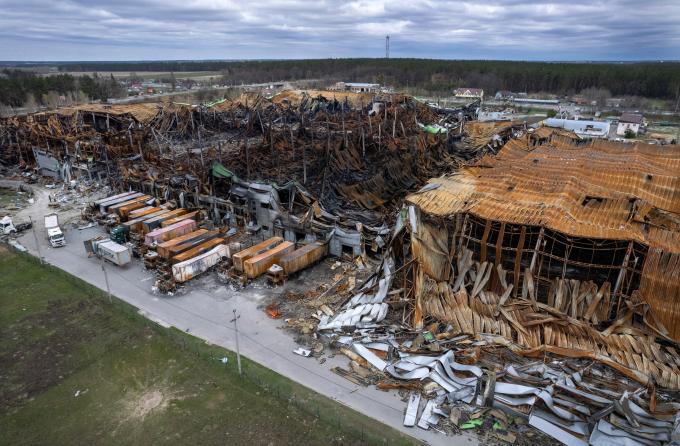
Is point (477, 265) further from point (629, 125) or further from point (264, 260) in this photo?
point (629, 125)

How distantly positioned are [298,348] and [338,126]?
45759 millimetres

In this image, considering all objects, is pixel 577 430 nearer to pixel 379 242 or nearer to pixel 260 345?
pixel 260 345

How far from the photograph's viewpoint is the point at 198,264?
2864 centimetres

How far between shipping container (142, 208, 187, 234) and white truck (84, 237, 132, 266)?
125 inches

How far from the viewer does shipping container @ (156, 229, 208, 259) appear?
2972 centimetres

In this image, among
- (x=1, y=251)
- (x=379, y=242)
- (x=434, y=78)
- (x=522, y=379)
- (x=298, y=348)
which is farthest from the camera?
(x=434, y=78)

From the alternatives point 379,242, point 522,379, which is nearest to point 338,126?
point 379,242

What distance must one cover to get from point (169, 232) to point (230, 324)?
1220cm

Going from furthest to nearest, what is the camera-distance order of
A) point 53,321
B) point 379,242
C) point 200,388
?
point 379,242 < point 53,321 < point 200,388

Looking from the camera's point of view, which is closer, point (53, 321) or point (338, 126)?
point (53, 321)

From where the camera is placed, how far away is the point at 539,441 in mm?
16000

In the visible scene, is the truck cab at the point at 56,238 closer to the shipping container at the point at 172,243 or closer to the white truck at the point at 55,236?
the white truck at the point at 55,236

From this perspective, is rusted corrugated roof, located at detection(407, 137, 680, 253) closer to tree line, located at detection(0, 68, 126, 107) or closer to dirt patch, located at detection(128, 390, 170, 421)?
dirt patch, located at detection(128, 390, 170, 421)

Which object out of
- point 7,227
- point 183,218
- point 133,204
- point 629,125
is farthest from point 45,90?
point 629,125
